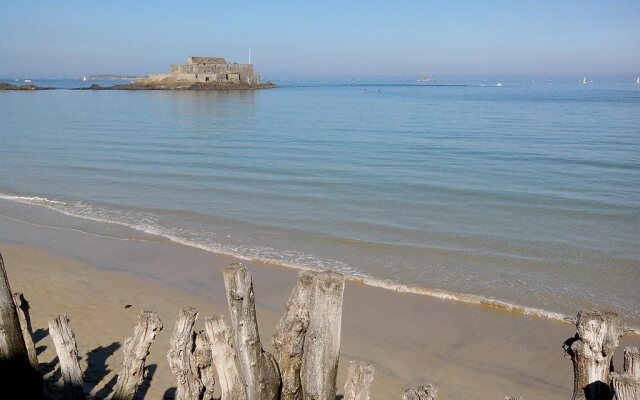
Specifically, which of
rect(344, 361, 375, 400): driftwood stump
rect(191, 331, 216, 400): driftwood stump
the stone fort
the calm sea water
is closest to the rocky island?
the stone fort

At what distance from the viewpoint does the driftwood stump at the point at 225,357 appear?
4.25 metres

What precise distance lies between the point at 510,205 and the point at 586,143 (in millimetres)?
16376

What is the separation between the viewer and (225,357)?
4293 mm

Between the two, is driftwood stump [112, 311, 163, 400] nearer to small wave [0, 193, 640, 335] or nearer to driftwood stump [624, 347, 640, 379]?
driftwood stump [624, 347, 640, 379]

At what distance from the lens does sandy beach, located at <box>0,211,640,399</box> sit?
698cm

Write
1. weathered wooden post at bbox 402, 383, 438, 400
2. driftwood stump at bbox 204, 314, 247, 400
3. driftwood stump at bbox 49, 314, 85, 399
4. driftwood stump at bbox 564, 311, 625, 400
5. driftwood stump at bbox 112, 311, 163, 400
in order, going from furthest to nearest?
driftwood stump at bbox 49, 314, 85, 399
driftwood stump at bbox 112, 311, 163, 400
driftwood stump at bbox 204, 314, 247, 400
driftwood stump at bbox 564, 311, 625, 400
weathered wooden post at bbox 402, 383, 438, 400

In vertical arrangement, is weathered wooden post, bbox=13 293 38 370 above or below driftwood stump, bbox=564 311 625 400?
below

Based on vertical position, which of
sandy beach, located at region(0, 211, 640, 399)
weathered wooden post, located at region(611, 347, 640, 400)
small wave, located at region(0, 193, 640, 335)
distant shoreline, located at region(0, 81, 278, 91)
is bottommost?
sandy beach, located at region(0, 211, 640, 399)

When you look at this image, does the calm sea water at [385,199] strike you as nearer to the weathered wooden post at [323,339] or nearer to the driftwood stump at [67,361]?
the weathered wooden post at [323,339]

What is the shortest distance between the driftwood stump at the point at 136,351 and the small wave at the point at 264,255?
591 cm

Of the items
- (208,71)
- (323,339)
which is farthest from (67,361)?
(208,71)

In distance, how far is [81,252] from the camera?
12.1 metres

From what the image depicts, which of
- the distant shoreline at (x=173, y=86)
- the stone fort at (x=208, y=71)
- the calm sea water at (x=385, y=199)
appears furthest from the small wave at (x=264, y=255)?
the stone fort at (x=208, y=71)

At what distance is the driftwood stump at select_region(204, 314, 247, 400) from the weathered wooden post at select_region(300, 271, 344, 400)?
20.6 inches
